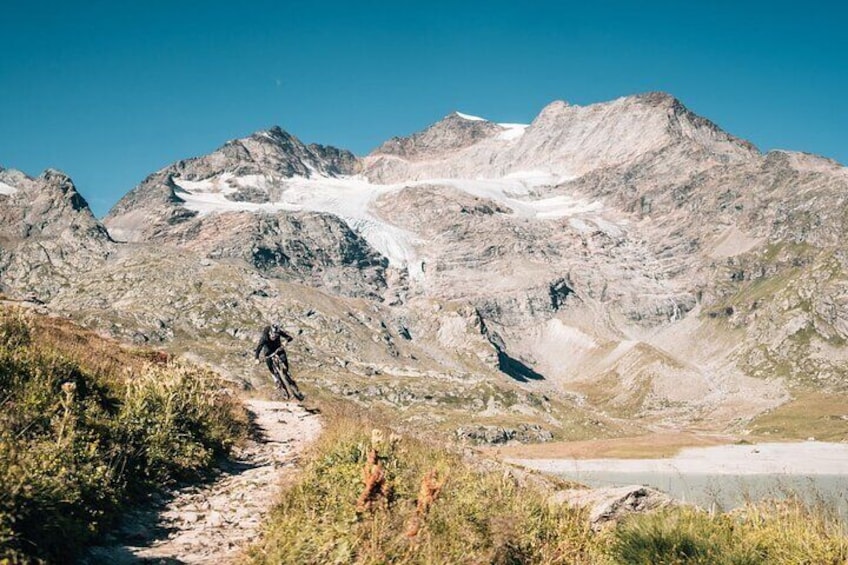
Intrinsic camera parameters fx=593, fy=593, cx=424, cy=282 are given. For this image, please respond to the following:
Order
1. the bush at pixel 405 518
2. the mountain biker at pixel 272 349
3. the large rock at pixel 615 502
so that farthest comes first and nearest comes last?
the mountain biker at pixel 272 349, the large rock at pixel 615 502, the bush at pixel 405 518

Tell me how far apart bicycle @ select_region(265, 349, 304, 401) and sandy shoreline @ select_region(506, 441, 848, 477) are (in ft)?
219

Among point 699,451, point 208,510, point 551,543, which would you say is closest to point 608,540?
point 551,543

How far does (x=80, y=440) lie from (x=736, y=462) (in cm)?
13066

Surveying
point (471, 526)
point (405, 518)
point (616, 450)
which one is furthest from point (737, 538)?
point (616, 450)

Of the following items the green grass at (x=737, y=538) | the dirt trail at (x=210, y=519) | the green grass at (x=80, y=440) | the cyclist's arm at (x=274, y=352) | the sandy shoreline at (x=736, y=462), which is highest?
the cyclist's arm at (x=274, y=352)

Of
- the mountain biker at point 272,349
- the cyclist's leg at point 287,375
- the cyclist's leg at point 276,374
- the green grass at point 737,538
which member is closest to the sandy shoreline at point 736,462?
the cyclist's leg at point 287,375

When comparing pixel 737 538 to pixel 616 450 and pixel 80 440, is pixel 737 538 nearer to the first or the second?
pixel 80 440

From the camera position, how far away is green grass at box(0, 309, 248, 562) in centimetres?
822

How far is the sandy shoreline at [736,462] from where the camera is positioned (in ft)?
342

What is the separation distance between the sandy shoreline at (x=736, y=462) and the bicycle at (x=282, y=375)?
66.6m

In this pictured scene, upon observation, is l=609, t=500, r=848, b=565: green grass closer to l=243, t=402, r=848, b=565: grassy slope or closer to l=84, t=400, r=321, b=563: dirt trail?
l=243, t=402, r=848, b=565: grassy slope

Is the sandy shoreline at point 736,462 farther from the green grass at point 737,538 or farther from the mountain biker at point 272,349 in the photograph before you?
the green grass at point 737,538

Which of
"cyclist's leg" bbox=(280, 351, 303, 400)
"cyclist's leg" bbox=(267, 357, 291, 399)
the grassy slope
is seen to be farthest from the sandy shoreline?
the grassy slope

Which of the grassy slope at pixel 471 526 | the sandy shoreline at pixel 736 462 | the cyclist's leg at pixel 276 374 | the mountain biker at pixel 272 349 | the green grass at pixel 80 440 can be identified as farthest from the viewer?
the sandy shoreline at pixel 736 462
